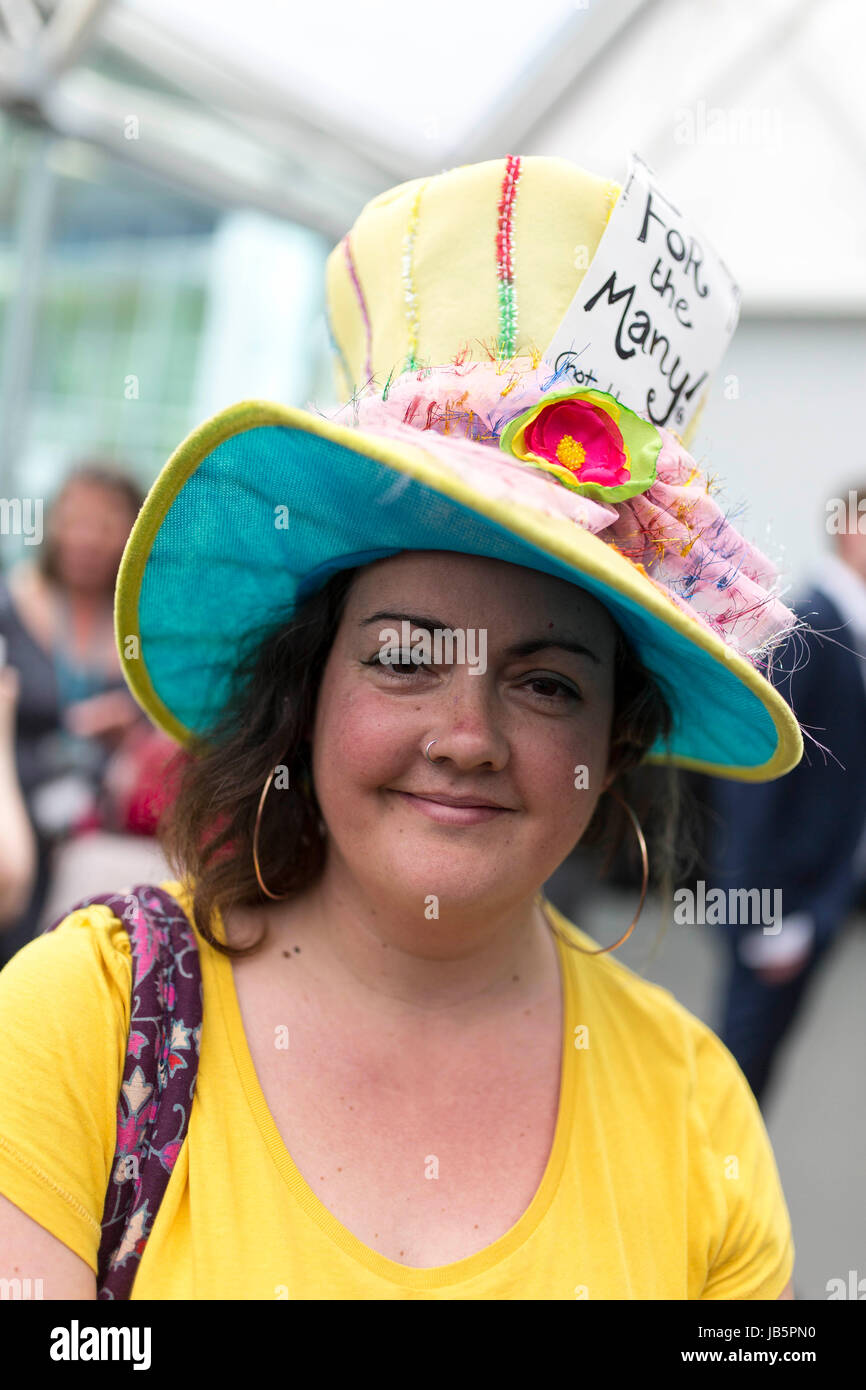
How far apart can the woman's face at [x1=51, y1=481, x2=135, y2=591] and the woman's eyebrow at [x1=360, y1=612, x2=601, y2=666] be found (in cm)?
242

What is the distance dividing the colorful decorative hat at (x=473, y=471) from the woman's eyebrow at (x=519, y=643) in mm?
73

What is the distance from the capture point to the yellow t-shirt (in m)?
1.19

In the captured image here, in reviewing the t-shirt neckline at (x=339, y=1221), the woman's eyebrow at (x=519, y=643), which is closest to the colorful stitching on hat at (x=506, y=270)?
the woman's eyebrow at (x=519, y=643)

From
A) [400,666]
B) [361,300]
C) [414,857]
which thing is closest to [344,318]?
[361,300]

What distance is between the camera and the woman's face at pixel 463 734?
131cm

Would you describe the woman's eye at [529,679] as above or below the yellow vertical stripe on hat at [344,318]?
below

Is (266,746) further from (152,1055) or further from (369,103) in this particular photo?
(369,103)

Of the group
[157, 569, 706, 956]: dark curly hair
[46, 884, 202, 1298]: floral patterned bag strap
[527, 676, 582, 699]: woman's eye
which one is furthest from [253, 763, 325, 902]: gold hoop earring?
[527, 676, 582, 699]: woman's eye

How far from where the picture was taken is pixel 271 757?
1594mm

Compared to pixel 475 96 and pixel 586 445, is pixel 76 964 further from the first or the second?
pixel 475 96

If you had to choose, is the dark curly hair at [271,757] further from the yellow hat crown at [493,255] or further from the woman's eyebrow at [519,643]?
the yellow hat crown at [493,255]

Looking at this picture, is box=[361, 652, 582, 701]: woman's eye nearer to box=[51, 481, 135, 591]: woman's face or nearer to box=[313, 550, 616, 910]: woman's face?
box=[313, 550, 616, 910]: woman's face

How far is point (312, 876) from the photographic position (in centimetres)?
162

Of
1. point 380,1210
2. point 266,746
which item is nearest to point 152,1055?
point 380,1210
